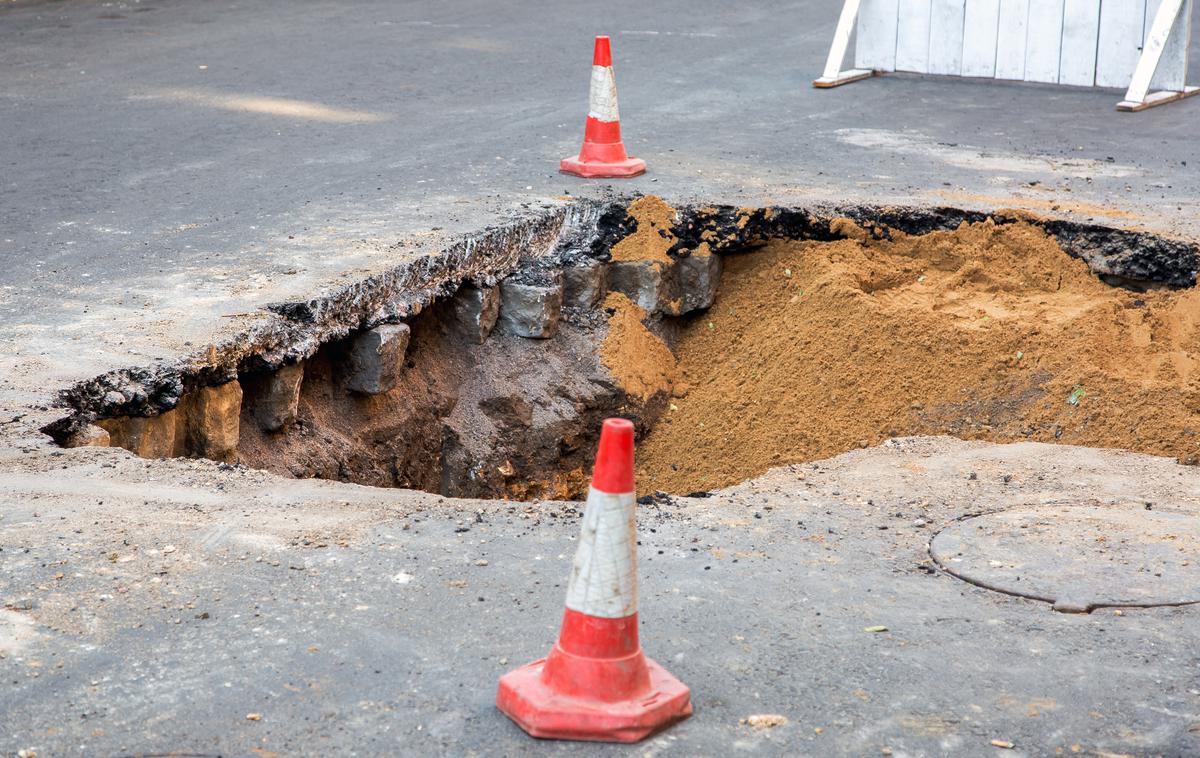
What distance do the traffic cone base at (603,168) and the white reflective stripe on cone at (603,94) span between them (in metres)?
0.27

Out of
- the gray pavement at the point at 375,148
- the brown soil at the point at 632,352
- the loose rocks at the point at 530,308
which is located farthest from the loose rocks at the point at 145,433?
the brown soil at the point at 632,352

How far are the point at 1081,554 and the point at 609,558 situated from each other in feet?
5.51

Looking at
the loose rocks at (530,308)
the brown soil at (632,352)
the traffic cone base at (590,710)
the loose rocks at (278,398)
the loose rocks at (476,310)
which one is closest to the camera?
the traffic cone base at (590,710)

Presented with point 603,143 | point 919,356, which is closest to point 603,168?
point 603,143

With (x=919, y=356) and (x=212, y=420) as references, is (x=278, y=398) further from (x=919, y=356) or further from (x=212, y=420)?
(x=919, y=356)

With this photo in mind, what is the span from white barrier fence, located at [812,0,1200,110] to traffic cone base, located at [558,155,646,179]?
3.20 meters

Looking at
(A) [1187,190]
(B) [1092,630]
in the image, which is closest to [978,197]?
(A) [1187,190]

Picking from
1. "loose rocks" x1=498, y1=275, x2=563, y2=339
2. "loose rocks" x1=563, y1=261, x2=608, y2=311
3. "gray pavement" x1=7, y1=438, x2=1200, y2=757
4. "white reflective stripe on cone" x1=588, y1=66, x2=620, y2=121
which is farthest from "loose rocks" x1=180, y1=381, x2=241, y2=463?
"white reflective stripe on cone" x1=588, y1=66, x2=620, y2=121

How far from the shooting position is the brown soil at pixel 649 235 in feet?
21.9

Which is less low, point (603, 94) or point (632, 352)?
point (603, 94)

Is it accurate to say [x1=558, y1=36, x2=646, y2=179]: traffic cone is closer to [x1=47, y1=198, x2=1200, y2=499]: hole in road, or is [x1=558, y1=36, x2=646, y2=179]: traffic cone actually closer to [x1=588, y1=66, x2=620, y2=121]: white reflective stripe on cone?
[x1=588, y1=66, x2=620, y2=121]: white reflective stripe on cone

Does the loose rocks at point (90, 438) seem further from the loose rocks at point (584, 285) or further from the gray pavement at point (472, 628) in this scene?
the loose rocks at point (584, 285)

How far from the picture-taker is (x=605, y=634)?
2848 mm

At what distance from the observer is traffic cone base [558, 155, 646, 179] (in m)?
7.23
